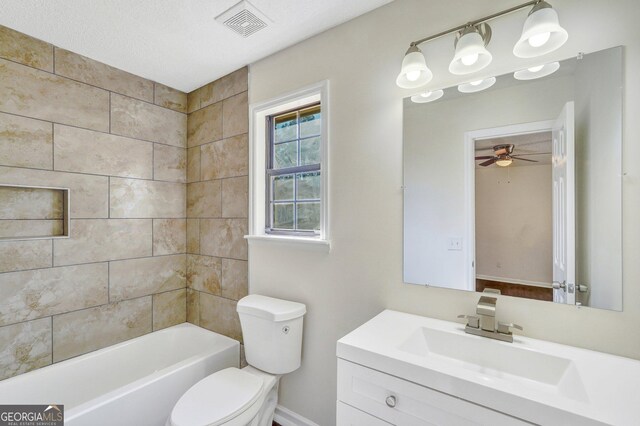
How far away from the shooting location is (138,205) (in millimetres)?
2416

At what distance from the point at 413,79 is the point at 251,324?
1635mm

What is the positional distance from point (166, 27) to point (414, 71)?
149 centimetres

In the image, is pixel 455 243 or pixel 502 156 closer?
pixel 502 156

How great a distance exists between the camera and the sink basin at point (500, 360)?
1.01 meters

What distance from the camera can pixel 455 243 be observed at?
140 centimetres

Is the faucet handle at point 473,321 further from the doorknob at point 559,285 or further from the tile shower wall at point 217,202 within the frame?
the tile shower wall at point 217,202

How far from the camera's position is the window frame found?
1797mm

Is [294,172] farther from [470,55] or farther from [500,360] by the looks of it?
[500,360]

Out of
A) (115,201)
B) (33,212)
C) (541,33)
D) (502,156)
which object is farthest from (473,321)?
(33,212)

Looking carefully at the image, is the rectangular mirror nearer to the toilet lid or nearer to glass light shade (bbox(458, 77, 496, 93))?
glass light shade (bbox(458, 77, 496, 93))

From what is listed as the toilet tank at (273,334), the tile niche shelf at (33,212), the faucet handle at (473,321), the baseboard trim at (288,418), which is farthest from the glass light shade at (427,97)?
the tile niche shelf at (33,212)

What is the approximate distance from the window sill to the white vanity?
57cm

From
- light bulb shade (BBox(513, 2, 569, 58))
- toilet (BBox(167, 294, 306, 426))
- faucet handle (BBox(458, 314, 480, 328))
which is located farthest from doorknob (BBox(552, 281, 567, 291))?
toilet (BBox(167, 294, 306, 426))

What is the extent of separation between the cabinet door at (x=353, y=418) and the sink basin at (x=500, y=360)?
0.88 feet
